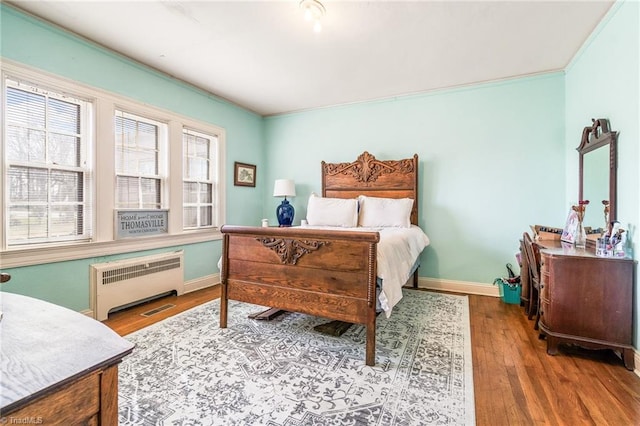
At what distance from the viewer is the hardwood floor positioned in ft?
4.91

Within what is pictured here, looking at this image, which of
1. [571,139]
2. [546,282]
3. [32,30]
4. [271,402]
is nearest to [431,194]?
[571,139]

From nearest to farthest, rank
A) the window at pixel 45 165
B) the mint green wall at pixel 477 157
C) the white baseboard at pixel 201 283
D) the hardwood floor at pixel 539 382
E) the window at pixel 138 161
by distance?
the hardwood floor at pixel 539 382, the window at pixel 45 165, the window at pixel 138 161, the mint green wall at pixel 477 157, the white baseboard at pixel 201 283

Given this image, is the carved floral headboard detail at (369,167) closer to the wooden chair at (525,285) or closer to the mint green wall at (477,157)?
the mint green wall at (477,157)

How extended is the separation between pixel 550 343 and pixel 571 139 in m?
2.21

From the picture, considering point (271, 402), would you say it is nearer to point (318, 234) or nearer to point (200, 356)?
point (200, 356)

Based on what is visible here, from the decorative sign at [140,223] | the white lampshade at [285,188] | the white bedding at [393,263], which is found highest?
the white lampshade at [285,188]

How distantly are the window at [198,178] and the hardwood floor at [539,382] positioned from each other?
156 centimetres

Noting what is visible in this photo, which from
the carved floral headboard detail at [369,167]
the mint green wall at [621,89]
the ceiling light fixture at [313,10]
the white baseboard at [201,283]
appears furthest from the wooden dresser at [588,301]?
the white baseboard at [201,283]

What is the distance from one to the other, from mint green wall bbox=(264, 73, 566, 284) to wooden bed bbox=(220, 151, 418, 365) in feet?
7.04

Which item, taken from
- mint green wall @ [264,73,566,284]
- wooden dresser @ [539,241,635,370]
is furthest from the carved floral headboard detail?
wooden dresser @ [539,241,635,370]

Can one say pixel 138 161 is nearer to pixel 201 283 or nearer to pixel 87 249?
pixel 87 249

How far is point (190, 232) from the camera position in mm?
3684

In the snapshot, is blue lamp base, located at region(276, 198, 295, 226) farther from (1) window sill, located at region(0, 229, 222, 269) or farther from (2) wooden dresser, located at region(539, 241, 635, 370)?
(2) wooden dresser, located at region(539, 241, 635, 370)

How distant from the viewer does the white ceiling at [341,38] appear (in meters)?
2.20
